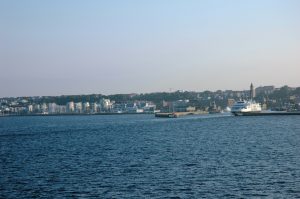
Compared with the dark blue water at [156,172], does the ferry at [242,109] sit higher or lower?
higher

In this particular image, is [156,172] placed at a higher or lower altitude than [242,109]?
lower

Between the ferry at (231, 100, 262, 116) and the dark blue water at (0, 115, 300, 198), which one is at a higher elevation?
the ferry at (231, 100, 262, 116)

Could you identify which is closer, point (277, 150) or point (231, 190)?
point (231, 190)

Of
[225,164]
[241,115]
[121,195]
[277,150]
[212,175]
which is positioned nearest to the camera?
[121,195]

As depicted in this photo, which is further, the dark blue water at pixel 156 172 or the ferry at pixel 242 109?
the ferry at pixel 242 109

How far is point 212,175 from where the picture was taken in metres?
36.6

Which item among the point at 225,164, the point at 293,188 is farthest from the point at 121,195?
the point at 225,164

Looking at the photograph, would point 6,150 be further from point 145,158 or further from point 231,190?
point 231,190

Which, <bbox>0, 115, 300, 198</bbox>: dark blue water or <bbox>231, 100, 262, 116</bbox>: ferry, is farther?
<bbox>231, 100, 262, 116</bbox>: ferry

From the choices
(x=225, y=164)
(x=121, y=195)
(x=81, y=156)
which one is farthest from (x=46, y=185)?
(x=81, y=156)

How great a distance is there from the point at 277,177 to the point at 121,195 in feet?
35.4

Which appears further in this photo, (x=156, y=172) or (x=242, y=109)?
(x=242, y=109)

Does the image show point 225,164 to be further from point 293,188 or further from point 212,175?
point 293,188

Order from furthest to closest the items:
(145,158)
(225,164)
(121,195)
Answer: (145,158) < (225,164) < (121,195)
